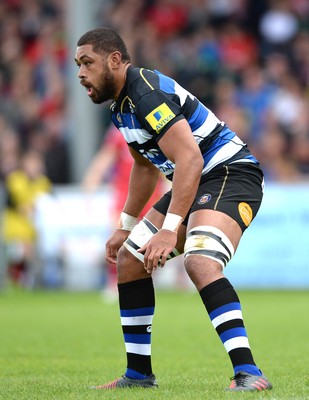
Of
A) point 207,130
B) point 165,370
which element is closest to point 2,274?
point 165,370

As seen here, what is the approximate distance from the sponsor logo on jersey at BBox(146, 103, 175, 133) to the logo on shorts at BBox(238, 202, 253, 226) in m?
0.64

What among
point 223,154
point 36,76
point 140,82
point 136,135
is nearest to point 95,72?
point 140,82

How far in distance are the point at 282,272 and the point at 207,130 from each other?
9295mm

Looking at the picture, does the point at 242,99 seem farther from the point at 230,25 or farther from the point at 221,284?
the point at 221,284

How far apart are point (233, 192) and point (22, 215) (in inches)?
416

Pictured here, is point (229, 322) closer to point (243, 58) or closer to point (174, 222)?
point (174, 222)

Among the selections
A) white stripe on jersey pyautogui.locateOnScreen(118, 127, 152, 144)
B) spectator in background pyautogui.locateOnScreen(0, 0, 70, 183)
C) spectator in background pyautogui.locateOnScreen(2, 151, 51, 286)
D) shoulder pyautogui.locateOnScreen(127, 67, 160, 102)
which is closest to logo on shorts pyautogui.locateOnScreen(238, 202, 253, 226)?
white stripe on jersey pyautogui.locateOnScreen(118, 127, 152, 144)

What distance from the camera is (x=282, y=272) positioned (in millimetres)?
14844

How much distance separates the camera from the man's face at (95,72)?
562 cm

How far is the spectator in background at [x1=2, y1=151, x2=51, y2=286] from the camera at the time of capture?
1583 cm

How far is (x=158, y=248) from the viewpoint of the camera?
5.31 m

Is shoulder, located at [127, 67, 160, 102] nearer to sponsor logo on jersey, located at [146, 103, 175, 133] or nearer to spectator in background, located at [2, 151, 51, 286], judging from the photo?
sponsor logo on jersey, located at [146, 103, 175, 133]

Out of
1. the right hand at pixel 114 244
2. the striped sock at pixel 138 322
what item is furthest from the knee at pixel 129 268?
the right hand at pixel 114 244

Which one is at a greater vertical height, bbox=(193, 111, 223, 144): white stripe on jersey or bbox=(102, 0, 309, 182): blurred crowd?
bbox=(102, 0, 309, 182): blurred crowd
